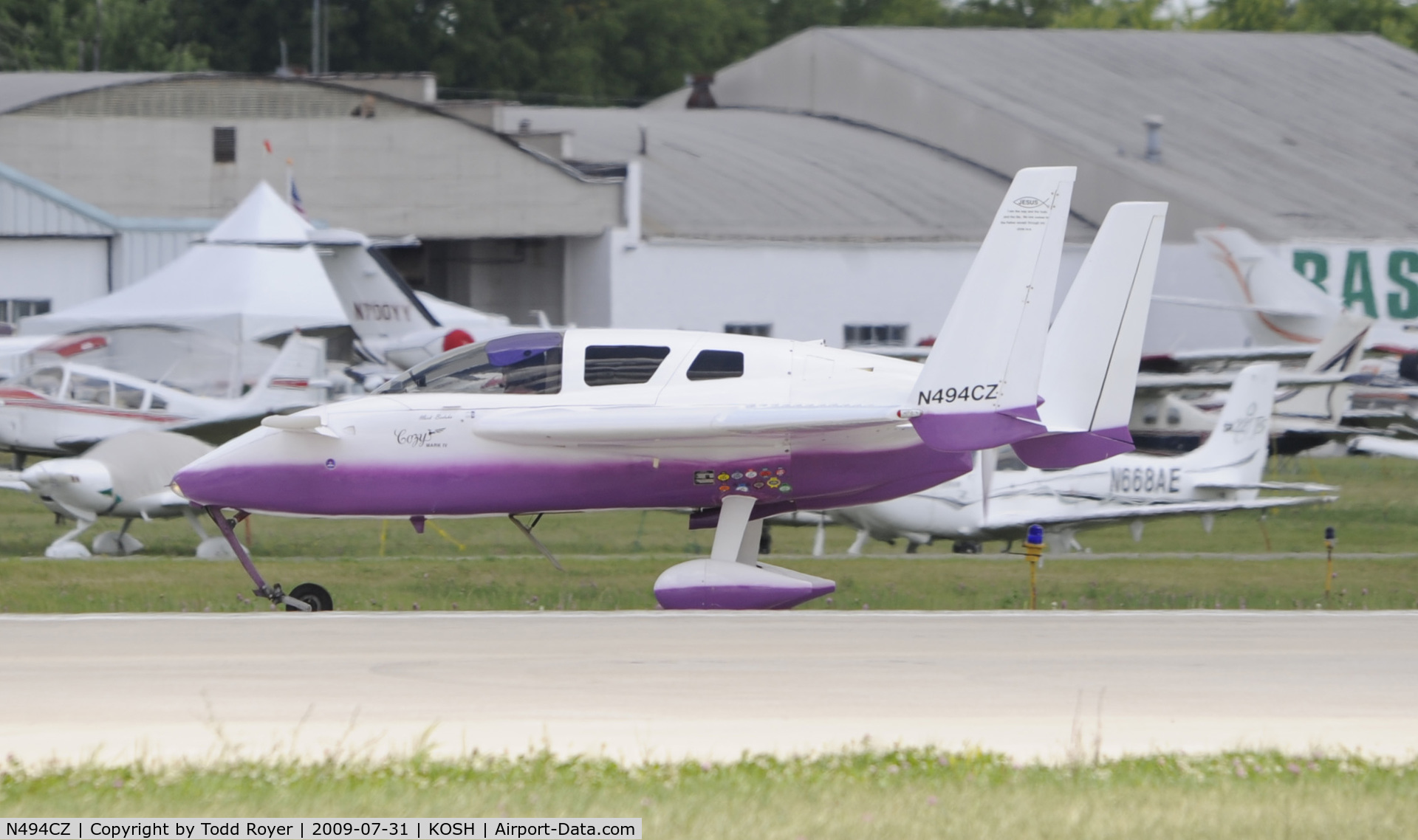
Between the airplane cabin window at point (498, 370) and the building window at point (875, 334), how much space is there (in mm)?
29778

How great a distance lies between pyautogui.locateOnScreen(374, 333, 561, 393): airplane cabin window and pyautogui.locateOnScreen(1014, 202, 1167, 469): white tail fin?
3.66 metres

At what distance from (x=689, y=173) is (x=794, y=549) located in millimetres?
26017

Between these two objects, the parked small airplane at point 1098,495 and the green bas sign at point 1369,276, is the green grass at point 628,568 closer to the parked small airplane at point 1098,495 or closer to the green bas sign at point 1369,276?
the parked small airplane at point 1098,495

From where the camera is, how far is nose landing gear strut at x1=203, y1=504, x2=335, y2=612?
42.0 feet

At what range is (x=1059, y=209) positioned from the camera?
12555mm

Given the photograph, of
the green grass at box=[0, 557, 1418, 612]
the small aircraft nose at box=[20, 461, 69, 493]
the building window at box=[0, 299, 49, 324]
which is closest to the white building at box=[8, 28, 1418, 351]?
the building window at box=[0, 299, 49, 324]

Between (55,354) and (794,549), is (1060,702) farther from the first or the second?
(55,354)

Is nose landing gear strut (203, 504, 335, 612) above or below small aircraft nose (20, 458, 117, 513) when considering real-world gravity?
above

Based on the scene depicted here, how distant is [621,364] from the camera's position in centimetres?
1346

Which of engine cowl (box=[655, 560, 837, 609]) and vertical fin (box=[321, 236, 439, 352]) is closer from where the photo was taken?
engine cowl (box=[655, 560, 837, 609])

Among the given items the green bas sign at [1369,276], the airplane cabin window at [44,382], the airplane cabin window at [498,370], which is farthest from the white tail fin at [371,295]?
the green bas sign at [1369,276]

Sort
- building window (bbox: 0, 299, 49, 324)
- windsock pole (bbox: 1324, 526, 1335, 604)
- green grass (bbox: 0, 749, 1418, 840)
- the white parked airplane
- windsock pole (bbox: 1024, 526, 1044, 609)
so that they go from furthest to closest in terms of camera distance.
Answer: building window (bbox: 0, 299, 49, 324)
the white parked airplane
windsock pole (bbox: 1324, 526, 1335, 604)
windsock pole (bbox: 1024, 526, 1044, 609)
green grass (bbox: 0, 749, 1418, 840)

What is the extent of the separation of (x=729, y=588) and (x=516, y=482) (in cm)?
181

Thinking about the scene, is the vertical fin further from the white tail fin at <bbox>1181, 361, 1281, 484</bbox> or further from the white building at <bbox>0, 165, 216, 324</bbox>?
the white tail fin at <bbox>1181, 361, 1281, 484</bbox>
